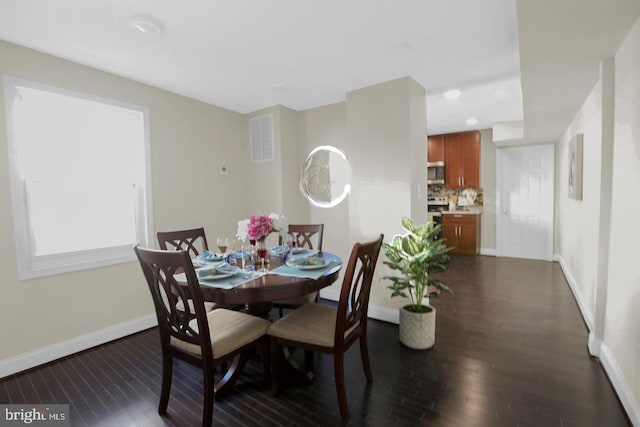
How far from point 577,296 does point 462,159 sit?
310 centimetres

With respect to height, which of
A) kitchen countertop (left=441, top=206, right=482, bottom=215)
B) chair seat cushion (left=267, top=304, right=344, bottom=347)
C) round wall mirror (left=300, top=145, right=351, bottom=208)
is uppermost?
round wall mirror (left=300, top=145, right=351, bottom=208)

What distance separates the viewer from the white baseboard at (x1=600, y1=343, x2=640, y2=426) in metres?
1.61

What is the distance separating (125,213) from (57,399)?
1.60m

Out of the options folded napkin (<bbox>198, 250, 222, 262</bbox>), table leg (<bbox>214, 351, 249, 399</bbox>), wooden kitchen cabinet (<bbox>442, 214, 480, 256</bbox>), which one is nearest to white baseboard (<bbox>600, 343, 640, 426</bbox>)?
table leg (<bbox>214, 351, 249, 399</bbox>)

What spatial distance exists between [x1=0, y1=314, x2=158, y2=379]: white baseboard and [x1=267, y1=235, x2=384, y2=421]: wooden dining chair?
1.71 metres

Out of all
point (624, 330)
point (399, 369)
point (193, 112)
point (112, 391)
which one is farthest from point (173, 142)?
point (624, 330)

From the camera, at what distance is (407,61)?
2.60m

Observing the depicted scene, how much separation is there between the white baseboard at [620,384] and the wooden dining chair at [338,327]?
1411 mm

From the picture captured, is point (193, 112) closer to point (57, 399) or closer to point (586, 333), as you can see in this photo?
point (57, 399)

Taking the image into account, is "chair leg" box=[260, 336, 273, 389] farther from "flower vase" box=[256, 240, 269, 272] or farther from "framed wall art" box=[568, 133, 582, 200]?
"framed wall art" box=[568, 133, 582, 200]

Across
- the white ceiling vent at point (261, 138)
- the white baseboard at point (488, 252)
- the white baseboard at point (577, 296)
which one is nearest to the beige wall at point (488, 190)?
the white baseboard at point (488, 252)

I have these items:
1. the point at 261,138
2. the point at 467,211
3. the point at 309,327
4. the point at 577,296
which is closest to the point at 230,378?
the point at 309,327

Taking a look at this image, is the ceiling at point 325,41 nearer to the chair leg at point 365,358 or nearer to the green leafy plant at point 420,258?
the green leafy plant at point 420,258

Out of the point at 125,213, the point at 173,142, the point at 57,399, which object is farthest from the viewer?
the point at 173,142
